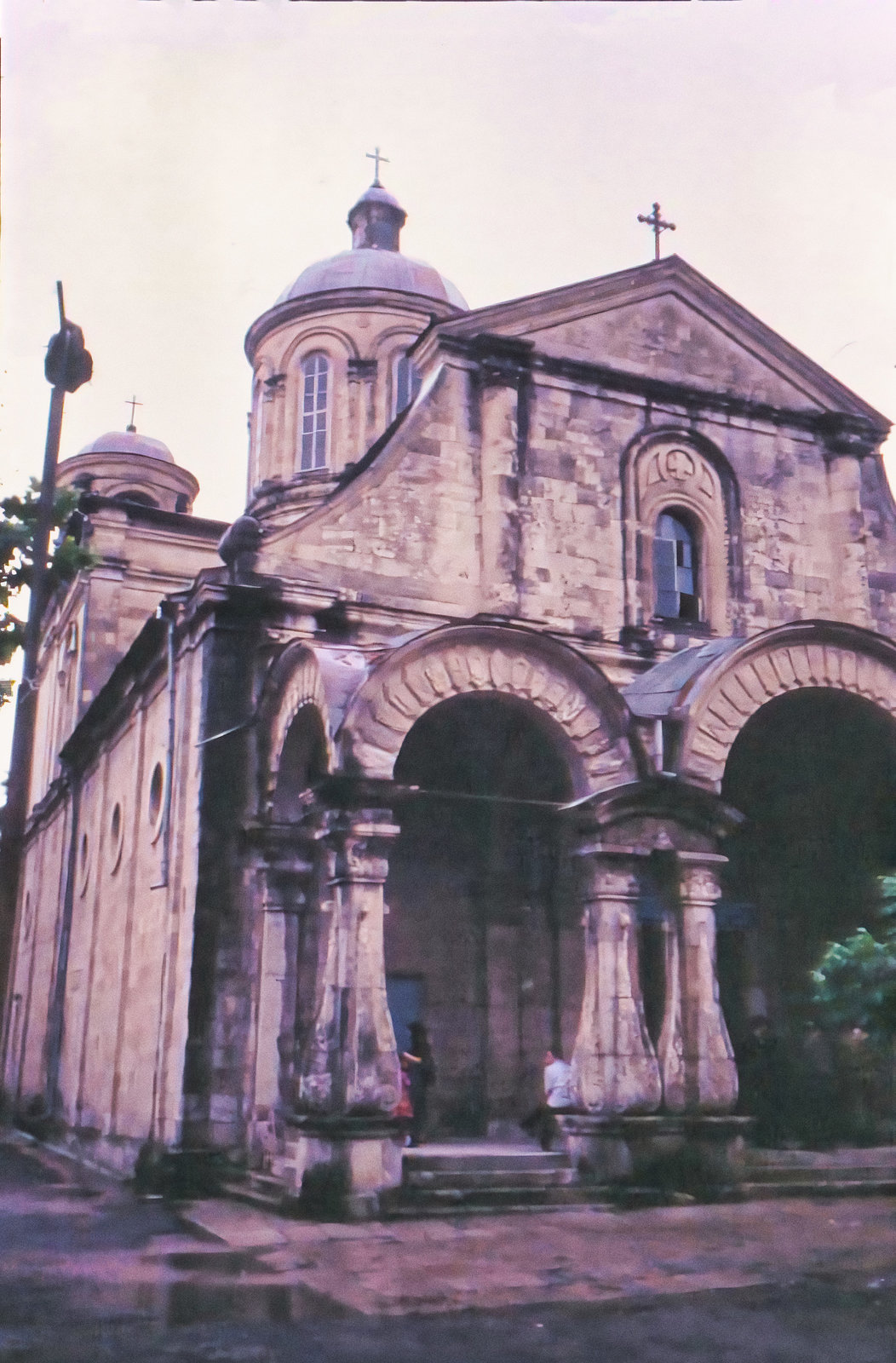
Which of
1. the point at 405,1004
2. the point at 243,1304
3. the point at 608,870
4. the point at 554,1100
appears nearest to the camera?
the point at 243,1304

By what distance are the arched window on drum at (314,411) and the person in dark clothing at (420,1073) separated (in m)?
12.5

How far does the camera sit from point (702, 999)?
13820 mm

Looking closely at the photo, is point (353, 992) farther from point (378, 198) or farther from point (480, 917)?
point (378, 198)

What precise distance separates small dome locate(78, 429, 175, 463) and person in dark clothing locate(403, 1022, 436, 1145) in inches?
758

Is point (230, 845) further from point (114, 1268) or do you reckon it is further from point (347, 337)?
point (347, 337)

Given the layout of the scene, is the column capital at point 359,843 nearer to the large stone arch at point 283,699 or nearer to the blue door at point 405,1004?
the large stone arch at point 283,699

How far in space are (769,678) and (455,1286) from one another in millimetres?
7708

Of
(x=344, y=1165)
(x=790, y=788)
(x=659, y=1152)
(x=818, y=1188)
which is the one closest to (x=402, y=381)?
(x=790, y=788)

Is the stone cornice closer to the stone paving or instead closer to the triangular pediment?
the triangular pediment

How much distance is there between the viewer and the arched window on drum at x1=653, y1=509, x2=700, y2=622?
17.7 m

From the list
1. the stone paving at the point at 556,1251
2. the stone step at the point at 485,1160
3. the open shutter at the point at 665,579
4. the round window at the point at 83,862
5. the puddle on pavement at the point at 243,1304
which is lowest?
the puddle on pavement at the point at 243,1304

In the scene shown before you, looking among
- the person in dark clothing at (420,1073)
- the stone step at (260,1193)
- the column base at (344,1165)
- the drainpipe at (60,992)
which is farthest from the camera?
the drainpipe at (60,992)

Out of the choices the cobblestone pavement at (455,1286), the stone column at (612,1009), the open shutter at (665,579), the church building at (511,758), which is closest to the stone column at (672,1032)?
the church building at (511,758)

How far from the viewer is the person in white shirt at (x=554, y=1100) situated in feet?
45.9
